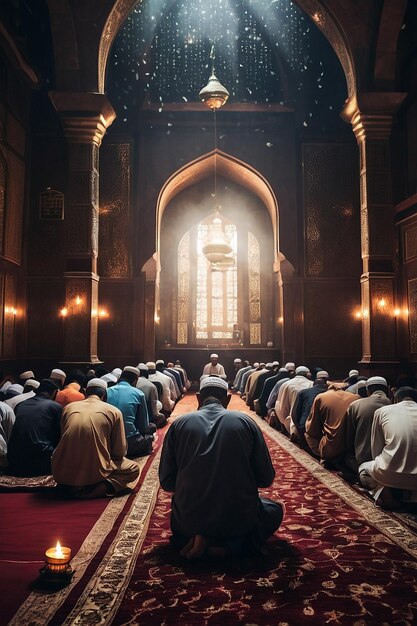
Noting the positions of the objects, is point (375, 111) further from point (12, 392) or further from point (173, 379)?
point (12, 392)

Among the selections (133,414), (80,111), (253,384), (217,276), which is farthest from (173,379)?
(217,276)

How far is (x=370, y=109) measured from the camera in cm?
873

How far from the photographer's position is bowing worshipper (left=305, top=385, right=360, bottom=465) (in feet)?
13.8

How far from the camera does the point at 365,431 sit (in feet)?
12.6

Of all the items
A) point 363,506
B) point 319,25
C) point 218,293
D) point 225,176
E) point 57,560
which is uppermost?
point 319,25

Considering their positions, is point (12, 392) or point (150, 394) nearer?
point (12, 392)

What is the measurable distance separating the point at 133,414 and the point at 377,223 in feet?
18.6

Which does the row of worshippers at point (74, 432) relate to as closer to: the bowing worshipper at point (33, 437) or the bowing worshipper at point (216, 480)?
the bowing worshipper at point (33, 437)

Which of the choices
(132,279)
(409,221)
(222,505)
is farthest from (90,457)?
(132,279)

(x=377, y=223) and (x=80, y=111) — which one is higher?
(x=80, y=111)

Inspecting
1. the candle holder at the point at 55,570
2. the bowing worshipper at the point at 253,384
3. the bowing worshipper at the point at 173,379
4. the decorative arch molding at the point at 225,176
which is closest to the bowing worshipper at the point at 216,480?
the candle holder at the point at 55,570

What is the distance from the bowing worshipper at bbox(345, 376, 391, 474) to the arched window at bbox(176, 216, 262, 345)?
31.4 feet

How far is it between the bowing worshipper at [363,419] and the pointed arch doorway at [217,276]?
9.07 m

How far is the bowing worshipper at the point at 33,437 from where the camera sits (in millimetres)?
3975
